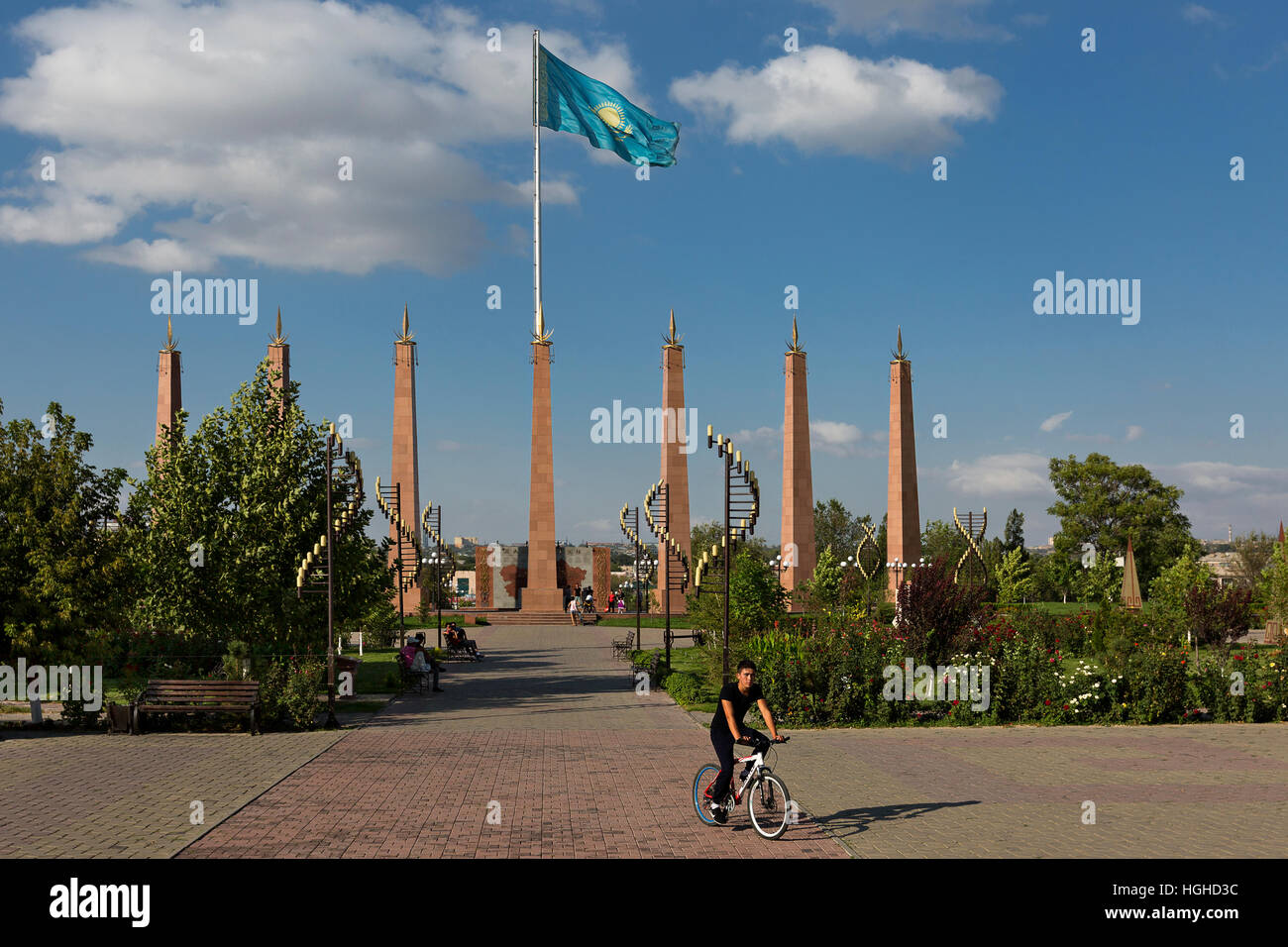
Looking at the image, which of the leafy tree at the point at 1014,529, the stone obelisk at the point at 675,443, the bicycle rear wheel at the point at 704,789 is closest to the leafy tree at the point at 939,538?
the leafy tree at the point at 1014,529

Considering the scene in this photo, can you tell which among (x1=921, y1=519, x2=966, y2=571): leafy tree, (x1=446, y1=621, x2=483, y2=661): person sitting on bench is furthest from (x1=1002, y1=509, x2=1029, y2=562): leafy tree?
(x1=446, y1=621, x2=483, y2=661): person sitting on bench

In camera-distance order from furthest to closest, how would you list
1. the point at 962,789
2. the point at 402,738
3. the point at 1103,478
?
the point at 1103,478 → the point at 402,738 → the point at 962,789

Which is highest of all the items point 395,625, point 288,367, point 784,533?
point 288,367

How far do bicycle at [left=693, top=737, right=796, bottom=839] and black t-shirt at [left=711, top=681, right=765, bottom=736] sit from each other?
0.38 m

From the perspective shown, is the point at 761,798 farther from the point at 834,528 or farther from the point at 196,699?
the point at 834,528

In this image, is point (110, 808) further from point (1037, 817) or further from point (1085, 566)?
point (1085, 566)

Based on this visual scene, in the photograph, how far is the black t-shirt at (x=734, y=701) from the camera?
10641 millimetres

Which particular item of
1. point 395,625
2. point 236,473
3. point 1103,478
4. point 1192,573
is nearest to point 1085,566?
point 1103,478

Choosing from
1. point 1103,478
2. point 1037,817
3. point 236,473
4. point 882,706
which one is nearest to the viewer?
point 1037,817

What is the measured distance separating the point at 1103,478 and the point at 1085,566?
11213 millimetres

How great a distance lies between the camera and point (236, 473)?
2197 cm

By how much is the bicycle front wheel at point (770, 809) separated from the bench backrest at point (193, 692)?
10746mm

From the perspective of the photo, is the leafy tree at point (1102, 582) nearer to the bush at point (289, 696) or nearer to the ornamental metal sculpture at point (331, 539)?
the ornamental metal sculpture at point (331, 539)

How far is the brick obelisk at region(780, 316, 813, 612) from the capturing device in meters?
52.7
